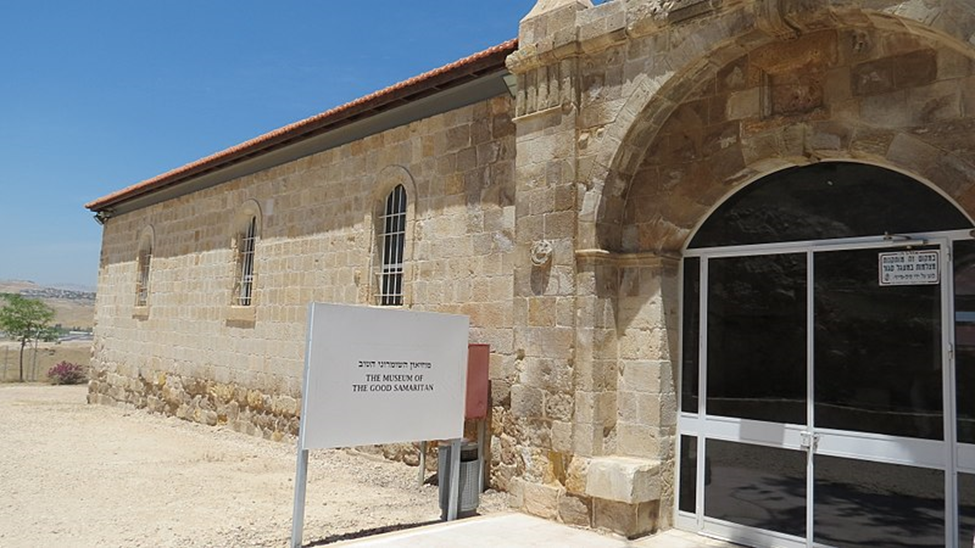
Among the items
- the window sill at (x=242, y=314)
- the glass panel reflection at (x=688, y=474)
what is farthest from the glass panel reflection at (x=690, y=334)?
the window sill at (x=242, y=314)

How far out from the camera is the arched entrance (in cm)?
442

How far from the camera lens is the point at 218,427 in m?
11.9

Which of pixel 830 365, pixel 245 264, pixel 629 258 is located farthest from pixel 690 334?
pixel 245 264

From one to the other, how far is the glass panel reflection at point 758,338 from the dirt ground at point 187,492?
2.41 m

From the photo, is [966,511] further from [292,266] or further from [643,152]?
[292,266]

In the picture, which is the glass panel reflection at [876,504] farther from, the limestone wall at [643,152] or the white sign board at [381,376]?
the white sign board at [381,376]

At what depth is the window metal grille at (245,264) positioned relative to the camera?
482 inches

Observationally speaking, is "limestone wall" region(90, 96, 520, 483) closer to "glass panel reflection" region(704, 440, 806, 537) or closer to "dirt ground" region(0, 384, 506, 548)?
"dirt ground" region(0, 384, 506, 548)

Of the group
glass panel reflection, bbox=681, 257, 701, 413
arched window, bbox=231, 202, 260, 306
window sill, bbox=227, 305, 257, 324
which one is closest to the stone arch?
glass panel reflection, bbox=681, 257, 701, 413

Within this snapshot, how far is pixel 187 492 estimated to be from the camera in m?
7.29

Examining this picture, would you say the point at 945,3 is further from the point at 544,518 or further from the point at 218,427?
the point at 218,427

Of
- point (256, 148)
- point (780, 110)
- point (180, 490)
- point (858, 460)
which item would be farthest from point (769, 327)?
point (256, 148)

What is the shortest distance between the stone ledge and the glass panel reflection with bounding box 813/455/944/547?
1.15 m

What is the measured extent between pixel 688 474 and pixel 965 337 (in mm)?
2191
